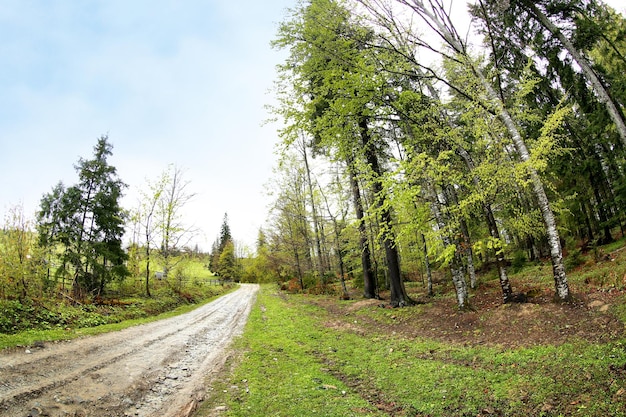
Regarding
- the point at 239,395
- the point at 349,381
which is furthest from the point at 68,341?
the point at 349,381

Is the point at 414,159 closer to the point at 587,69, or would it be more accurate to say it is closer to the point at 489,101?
the point at 489,101

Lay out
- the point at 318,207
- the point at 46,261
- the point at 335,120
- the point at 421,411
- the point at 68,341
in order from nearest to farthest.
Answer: the point at 421,411, the point at 68,341, the point at 335,120, the point at 46,261, the point at 318,207

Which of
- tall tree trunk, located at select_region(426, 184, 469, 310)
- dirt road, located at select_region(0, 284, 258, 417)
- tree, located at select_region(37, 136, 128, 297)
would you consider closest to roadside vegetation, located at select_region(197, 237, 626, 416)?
tall tree trunk, located at select_region(426, 184, 469, 310)

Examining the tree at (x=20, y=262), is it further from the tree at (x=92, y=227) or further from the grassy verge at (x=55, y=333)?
the tree at (x=92, y=227)

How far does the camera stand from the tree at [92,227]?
57.7ft

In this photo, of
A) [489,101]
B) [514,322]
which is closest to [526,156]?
[489,101]

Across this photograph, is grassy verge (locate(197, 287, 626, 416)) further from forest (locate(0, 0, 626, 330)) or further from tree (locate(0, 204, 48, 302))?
tree (locate(0, 204, 48, 302))

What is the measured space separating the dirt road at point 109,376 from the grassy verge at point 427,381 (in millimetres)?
745

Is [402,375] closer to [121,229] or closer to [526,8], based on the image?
[526,8]

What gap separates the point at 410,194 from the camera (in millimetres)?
7660

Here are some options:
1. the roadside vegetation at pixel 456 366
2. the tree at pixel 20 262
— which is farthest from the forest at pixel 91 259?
the roadside vegetation at pixel 456 366

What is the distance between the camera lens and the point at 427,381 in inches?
201

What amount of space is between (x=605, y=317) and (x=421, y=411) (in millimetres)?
4578

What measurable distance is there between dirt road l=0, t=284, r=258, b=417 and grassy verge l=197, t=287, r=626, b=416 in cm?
75
